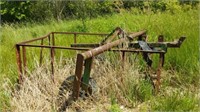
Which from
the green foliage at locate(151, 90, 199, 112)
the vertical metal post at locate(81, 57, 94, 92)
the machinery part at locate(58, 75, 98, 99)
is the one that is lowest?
the green foliage at locate(151, 90, 199, 112)

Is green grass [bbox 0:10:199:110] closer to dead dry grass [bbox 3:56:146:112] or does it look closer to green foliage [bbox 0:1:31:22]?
dead dry grass [bbox 3:56:146:112]

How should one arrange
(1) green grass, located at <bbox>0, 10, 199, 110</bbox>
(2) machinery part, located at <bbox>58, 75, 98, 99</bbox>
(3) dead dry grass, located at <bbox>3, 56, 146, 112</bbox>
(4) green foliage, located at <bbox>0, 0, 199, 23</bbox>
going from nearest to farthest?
(2) machinery part, located at <bbox>58, 75, 98, 99</bbox> → (3) dead dry grass, located at <bbox>3, 56, 146, 112</bbox> → (1) green grass, located at <bbox>0, 10, 199, 110</bbox> → (4) green foliage, located at <bbox>0, 0, 199, 23</bbox>

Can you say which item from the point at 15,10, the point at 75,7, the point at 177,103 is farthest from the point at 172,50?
the point at 15,10

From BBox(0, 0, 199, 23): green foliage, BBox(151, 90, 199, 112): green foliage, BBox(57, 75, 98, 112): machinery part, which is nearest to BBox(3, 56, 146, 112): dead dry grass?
BBox(57, 75, 98, 112): machinery part

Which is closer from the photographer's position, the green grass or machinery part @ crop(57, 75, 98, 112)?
machinery part @ crop(57, 75, 98, 112)

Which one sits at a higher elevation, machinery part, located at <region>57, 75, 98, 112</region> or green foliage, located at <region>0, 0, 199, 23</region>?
green foliage, located at <region>0, 0, 199, 23</region>

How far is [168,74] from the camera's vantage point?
15.2 ft

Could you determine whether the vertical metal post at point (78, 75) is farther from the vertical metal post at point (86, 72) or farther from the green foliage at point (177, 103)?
the green foliage at point (177, 103)

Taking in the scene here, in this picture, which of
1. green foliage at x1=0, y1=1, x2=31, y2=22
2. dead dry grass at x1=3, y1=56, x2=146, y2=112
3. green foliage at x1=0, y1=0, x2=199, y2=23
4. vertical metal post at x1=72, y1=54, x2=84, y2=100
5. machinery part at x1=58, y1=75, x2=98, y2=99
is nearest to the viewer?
vertical metal post at x1=72, y1=54, x2=84, y2=100

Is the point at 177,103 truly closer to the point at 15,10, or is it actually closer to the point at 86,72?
the point at 86,72

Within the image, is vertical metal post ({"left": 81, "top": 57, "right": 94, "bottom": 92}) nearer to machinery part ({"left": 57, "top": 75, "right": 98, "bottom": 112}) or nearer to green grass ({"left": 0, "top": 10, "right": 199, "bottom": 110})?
machinery part ({"left": 57, "top": 75, "right": 98, "bottom": 112})

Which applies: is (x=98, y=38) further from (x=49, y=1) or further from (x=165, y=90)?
(x=49, y=1)

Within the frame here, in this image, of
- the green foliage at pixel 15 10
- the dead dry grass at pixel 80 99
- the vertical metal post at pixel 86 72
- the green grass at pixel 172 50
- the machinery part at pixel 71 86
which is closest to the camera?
the vertical metal post at pixel 86 72

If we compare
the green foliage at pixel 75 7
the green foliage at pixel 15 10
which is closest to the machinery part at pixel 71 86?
the green foliage at pixel 75 7
